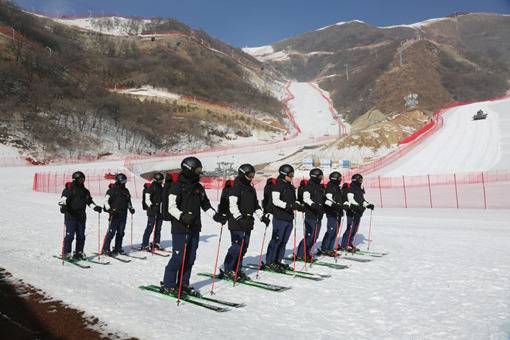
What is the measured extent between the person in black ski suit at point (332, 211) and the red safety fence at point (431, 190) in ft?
46.5

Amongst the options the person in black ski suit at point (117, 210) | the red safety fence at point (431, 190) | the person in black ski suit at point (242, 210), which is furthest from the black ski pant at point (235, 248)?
the red safety fence at point (431, 190)

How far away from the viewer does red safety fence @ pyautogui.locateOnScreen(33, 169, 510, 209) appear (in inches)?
937

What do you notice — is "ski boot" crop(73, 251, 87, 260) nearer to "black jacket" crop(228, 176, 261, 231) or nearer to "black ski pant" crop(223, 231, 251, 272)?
"black ski pant" crop(223, 231, 251, 272)

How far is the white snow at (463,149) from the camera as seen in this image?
118 feet

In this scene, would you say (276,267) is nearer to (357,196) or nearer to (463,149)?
(357,196)

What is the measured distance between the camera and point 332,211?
11.2 m

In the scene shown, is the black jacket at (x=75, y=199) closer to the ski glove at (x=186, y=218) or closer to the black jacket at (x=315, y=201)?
the ski glove at (x=186, y=218)

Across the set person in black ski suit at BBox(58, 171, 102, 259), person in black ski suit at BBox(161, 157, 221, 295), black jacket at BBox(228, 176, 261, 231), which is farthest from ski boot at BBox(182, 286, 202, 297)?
person in black ski suit at BBox(58, 171, 102, 259)

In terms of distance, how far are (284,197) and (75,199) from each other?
5.47 meters

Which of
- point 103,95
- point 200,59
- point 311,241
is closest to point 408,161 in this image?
point 311,241

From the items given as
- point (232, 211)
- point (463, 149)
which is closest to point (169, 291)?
point (232, 211)

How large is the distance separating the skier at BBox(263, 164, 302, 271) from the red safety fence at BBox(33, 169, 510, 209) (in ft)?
54.4

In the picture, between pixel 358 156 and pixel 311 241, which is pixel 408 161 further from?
pixel 311 241

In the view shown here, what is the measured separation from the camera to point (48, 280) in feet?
27.9
